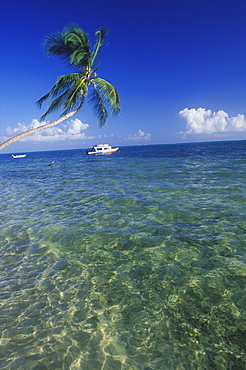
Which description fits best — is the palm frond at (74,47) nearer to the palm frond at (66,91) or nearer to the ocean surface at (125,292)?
the palm frond at (66,91)

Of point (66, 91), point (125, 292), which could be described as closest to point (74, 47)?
point (66, 91)

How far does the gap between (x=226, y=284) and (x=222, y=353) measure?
6.22ft

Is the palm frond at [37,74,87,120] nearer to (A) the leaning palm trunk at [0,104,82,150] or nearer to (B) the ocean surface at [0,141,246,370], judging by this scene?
(A) the leaning palm trunk at [0,104,82,150]

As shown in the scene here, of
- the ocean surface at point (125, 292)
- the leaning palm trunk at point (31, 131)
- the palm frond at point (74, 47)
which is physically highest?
the palm frond at point (74, 47)

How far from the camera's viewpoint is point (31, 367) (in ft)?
11.1

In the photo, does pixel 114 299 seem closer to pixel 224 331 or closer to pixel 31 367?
pixel 31 367

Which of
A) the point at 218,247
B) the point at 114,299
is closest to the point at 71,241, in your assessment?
the point at 114,299

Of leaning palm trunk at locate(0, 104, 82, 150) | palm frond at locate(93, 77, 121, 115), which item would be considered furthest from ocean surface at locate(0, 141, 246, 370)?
palm frond at locate(93, 77, 121, 115)

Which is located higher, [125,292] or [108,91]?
[108,91]

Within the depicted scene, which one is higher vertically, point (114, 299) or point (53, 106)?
point (53, 106)

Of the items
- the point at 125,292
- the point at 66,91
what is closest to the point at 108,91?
the point at 66,91

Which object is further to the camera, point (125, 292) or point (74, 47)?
point (74, 47)

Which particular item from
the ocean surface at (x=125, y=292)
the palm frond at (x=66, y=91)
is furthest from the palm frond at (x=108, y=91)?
the ocean surface at (x=125, y=292)

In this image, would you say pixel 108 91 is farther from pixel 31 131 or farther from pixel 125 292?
pixel 125 292
